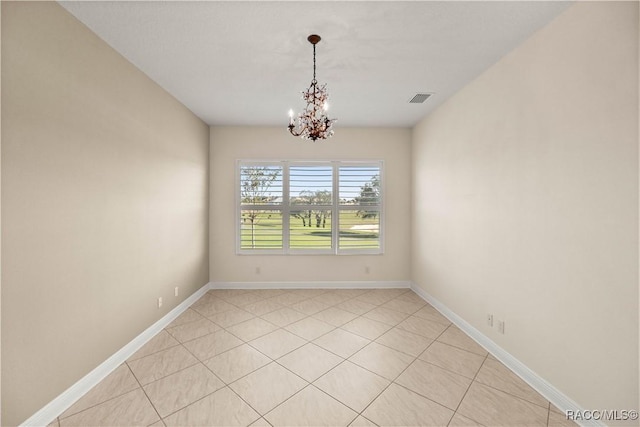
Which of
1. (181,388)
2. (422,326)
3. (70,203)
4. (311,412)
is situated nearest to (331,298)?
(422,326)

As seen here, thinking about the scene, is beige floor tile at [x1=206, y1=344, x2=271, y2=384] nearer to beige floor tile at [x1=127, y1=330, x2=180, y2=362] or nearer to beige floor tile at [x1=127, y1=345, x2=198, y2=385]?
beige floor tile at [x1=127, y1=345, x2=198, y2=385]

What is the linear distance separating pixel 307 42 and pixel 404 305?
3537 millimetres

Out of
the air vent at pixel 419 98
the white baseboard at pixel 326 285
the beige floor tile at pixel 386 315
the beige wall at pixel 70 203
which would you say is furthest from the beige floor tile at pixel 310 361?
the air vent at pixel 419 98

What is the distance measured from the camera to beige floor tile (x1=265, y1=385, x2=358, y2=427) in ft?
5.66

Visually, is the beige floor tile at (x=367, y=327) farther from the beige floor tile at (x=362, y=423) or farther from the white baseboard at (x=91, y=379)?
the white baseboard at (x=91, y=379)

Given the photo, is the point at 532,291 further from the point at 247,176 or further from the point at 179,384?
the point at 247,176

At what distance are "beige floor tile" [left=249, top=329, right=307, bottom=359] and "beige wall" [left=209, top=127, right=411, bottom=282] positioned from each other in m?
1.68

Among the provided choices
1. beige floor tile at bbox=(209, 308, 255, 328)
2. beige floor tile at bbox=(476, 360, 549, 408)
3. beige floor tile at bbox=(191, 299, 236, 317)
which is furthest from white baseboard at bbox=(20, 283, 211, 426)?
beige floor tile at bbox=(476, 360, 549, 408)

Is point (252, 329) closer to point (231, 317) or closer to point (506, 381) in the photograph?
point (231, 317)

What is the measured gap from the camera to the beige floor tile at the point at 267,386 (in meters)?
1.90

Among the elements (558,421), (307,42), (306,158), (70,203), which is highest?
(307,42)

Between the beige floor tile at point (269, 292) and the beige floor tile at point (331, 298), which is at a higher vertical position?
the beige floor tile at point (269, 292)

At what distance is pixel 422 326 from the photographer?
3.16 metres

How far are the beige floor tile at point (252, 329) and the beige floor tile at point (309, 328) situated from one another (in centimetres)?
24
